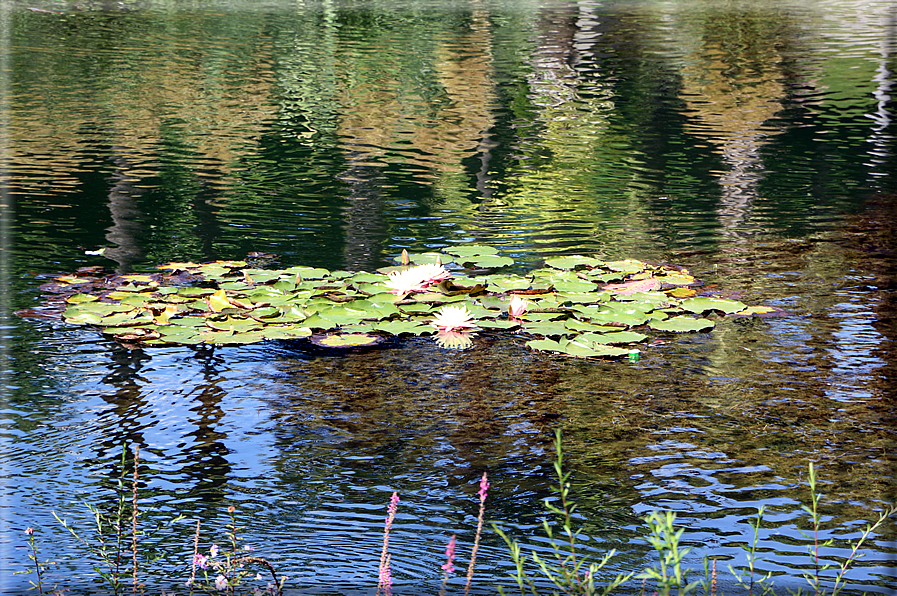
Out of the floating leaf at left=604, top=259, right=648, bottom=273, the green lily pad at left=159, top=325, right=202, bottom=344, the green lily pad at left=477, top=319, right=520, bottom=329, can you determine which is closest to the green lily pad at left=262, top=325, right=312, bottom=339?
the green lily pad at left=159, top=325, right=202, bottom=344

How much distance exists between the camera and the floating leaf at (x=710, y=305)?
5746 millimetres

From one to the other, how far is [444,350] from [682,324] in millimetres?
1449

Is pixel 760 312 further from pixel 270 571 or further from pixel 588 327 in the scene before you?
pixel 270 571

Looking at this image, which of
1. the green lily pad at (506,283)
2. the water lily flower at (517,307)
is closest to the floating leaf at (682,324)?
the water lily flower at (517,307)

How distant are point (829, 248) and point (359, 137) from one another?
7092mm

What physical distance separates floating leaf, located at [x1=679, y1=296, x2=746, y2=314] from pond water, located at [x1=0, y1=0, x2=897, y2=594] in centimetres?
22

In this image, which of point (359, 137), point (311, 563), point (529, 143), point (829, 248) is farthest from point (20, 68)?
point (311, 563)

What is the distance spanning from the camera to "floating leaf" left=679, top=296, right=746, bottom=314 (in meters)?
5.75

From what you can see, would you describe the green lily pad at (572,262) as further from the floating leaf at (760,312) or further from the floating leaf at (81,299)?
the floating leaf at (81,299)

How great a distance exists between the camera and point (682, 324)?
18.4ft

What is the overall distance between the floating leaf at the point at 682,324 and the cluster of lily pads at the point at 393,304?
1cm

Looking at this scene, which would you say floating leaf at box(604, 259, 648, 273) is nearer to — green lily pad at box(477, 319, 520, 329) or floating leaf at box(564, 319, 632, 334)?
floating leaf at box(564, 319, 632, 334)

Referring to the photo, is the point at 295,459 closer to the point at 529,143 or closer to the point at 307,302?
the point at 307,302

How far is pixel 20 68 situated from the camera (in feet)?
59.4
